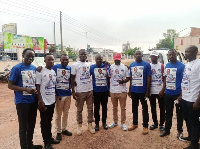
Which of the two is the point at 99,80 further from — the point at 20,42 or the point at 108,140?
the point at 20,42

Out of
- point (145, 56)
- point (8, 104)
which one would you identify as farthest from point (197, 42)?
point (8, 104)

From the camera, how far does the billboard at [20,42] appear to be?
18128 millimetres

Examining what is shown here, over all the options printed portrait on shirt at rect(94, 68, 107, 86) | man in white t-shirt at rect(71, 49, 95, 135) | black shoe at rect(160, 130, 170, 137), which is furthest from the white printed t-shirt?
black shoe at rect(160, 130, 170, 137)

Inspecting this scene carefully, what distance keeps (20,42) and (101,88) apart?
61.8 ft

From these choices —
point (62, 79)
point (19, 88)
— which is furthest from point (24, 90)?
point (62, 79)

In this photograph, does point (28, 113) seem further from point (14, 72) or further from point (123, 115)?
point (123, 115)

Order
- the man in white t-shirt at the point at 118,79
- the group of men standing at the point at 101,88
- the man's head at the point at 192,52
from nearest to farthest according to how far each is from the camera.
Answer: the group of men standing at the point at 101,88, the man's head at the point at 192,52, the man in white t-shirt at the point at 118,79

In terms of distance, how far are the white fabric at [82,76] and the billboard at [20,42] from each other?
14.4 m

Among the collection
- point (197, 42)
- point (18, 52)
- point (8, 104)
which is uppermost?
point (197, 42)

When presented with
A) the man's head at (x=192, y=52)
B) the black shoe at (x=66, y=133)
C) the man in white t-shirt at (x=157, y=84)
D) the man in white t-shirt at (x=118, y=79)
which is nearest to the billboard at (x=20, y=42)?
the black shoe at (x=66, y=133)

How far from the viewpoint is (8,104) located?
26.5ft

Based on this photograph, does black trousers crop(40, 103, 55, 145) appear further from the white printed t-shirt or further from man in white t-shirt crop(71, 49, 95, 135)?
man in white t-shirt crop(71, 49, 95, 135)

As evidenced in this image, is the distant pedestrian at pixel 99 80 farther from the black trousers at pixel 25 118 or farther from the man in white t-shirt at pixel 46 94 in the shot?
the black trousers at pixel 25 118

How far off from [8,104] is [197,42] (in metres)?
44.8
